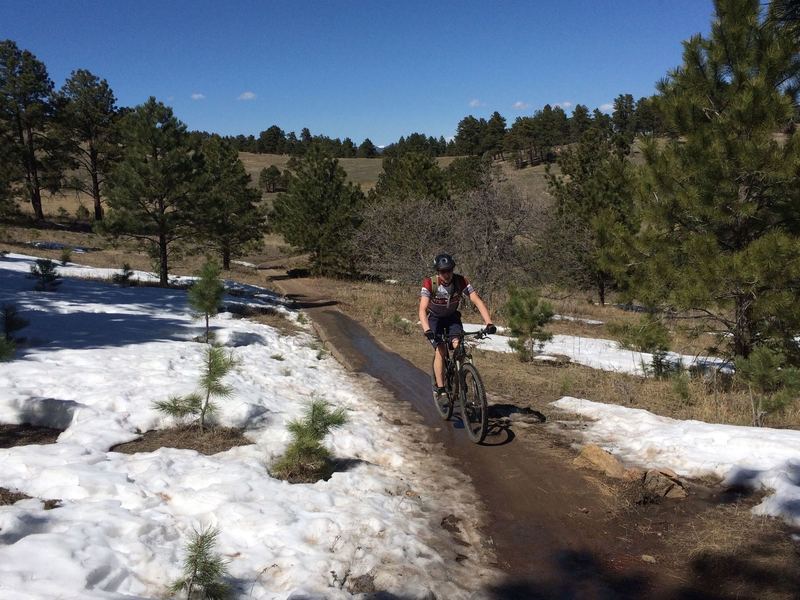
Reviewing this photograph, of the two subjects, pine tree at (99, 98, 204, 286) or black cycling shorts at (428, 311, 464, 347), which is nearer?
black cycling shorts at (428, 311, 464, 347)

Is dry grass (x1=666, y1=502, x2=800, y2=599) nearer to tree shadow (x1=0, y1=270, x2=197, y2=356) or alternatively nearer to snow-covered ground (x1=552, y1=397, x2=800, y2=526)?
snow-covered ground (x1=552, y1=397, x2=800, y2=526)

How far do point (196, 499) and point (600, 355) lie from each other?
36.9 ft

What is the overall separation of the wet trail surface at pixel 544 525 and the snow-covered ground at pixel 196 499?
27 cm

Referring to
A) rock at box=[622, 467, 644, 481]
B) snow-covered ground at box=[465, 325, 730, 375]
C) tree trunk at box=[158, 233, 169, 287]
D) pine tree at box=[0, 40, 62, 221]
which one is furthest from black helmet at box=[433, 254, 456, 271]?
pine tree at box=[0, 40, 62, 221]

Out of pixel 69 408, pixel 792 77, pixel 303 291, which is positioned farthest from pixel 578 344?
pixel 303 291

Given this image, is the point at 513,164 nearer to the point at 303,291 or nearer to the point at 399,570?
the point at 303,291

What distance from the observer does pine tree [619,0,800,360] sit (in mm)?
8289

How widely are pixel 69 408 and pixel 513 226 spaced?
16.4 m

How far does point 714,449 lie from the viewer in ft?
18.2

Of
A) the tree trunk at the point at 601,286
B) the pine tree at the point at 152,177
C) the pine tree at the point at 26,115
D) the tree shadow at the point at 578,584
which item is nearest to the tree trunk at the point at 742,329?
the tree shadow at the point at 578,584

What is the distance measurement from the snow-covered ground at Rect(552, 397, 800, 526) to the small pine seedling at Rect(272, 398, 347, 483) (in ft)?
10.4

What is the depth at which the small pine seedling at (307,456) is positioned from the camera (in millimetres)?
4973

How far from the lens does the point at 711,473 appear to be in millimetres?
5195

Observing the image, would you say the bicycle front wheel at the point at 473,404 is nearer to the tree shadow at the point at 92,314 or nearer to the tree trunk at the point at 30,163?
the tree shadow at the point at 92,314
